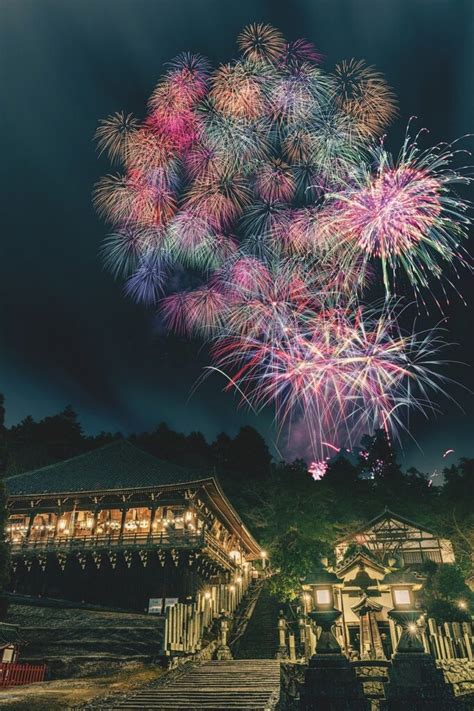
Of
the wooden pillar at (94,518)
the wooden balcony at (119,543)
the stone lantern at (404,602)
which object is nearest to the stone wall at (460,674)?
the stone lantern at (404,602)

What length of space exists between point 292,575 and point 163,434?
154 feet

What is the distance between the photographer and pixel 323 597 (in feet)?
33.7

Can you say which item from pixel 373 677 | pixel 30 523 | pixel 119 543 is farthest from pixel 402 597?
pixel 30 523

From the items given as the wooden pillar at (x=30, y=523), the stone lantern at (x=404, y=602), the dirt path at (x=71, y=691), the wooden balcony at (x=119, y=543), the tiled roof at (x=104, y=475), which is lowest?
the dirt path at (x=71, y=691)

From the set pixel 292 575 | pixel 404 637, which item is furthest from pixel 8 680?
pixel 292 575

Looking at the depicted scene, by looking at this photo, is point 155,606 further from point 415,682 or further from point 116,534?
point 415,682

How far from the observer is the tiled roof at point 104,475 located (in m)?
24.9

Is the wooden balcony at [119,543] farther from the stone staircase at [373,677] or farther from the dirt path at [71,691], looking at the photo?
the stone staircase at [373,677]

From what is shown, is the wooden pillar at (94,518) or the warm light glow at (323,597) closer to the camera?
the warm light glow at (323,597)

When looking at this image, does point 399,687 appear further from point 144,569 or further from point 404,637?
point 144,569

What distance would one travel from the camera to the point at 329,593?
10.3m

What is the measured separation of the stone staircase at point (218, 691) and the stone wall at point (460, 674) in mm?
4854

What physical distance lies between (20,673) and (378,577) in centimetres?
1458

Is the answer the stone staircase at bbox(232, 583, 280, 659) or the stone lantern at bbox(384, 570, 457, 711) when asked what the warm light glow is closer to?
the stone lantern at bbox(384, 570, 457, 711)
